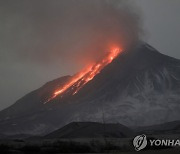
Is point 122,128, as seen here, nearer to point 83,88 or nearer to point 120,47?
point 83,88

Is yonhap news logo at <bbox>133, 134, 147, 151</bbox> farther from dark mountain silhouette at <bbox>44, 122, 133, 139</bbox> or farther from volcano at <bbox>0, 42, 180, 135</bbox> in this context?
volcano at <bbox>0, 42, 180, 135</bbox>

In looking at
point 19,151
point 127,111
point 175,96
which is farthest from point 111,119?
point 19,151

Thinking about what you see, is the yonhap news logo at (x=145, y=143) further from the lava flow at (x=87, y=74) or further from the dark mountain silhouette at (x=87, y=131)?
the lava flow at (x=87, y=74)

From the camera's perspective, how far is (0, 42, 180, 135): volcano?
119 meters

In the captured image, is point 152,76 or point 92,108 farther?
point 152,76

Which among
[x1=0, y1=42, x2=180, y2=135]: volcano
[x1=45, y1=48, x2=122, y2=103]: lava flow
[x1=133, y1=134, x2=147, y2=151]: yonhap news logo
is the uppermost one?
[x1=45, y1=48, x2=122, y2=103]: lava flow

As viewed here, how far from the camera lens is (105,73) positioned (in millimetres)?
152000

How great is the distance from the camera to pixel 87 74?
6363 inches

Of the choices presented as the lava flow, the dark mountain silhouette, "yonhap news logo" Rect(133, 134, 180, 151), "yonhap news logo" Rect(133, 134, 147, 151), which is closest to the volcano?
the lava flow

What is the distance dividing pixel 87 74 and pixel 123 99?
1408 inches

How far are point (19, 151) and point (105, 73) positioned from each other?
123 m

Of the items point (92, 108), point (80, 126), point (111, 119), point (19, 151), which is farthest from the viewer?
point (92, 108)

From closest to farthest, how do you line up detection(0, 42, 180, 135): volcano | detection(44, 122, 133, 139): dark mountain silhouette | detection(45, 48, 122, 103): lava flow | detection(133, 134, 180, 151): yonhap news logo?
1. detection(133, 134, 180, 151): yonhap news logo
2. detection(44, 122, 133, 139): dark mountain silhouette
3. detection(0, 42, 180, 135): volcano
4. detection(45, 48, 122, 103): lava flow

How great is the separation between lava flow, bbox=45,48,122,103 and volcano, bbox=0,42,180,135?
4.40 meters
